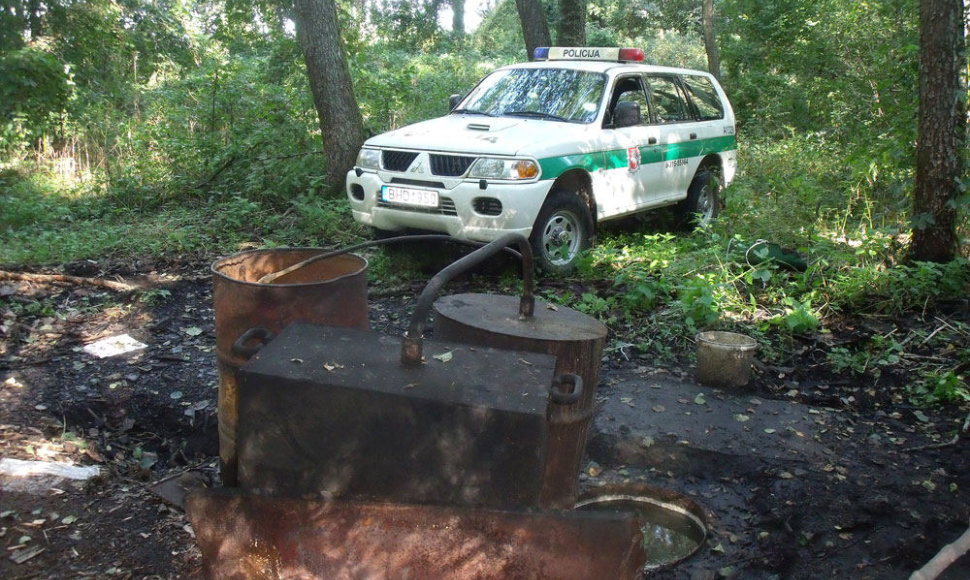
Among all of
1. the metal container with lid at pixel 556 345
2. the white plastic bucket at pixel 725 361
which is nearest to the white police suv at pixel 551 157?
the white plastic bucket at pixel 725 361

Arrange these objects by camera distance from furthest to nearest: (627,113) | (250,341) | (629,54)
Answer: (629,54) < (627,113) < (250,341)

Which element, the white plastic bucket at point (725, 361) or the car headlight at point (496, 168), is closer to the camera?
the white plastic bucket at point (725, 361)

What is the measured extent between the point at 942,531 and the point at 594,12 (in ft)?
91.3

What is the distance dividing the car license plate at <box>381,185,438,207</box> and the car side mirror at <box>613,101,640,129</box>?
1.97 metres

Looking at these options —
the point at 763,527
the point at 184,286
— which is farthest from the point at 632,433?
the point at 184,286

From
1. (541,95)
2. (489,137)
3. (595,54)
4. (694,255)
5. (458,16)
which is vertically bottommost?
(694,255)

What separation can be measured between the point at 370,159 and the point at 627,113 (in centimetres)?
235

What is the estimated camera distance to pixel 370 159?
6.88m

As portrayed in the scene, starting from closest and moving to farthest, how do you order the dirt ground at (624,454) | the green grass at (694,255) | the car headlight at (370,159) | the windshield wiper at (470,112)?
the dirt ground at (624,454), the green grass at (694,255), the car headlight at (370,159), the windshield wiper at (470,112)

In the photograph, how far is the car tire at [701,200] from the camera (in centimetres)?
867

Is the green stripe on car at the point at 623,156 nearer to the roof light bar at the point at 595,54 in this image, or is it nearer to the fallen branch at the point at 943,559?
the roof light bar at the point at 595,54

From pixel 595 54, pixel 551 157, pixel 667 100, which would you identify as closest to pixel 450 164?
pixel 551 157

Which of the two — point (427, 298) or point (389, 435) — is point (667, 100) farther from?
point (389, 435)

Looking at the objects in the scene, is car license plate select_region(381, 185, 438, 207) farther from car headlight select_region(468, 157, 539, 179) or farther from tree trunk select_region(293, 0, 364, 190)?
tree trunk select_region(293, 0, 364, 190)
